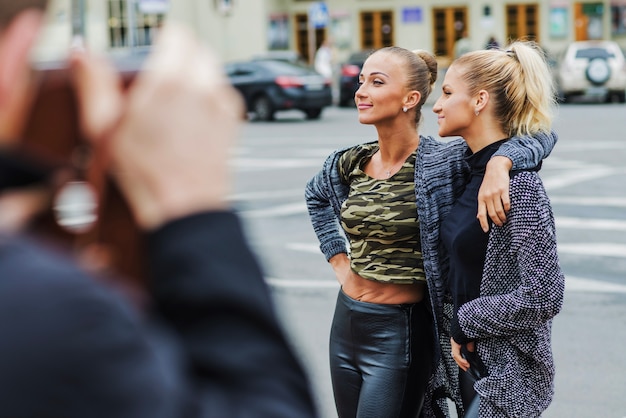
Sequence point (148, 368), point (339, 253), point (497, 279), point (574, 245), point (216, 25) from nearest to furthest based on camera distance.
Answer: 1. point (148, 368)
2. point (497, 279)
3. point (339, 253)
4. point (574, 245)
5. point (216, 25)

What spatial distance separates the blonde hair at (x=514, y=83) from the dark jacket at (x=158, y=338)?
2704 millimetres

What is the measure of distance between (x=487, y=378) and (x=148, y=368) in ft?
9.04

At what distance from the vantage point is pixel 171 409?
1.00 m

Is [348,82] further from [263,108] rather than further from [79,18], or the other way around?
[79,18]

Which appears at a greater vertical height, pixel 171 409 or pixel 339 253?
pixel 171 409

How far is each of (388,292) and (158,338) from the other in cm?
306

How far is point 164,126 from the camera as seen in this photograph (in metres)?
1.12

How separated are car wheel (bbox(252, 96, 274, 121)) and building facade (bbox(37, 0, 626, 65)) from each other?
17889 mm

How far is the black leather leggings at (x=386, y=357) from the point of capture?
4.03 meters

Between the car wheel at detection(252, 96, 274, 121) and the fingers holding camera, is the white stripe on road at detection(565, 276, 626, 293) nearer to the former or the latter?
the fingers holding camera

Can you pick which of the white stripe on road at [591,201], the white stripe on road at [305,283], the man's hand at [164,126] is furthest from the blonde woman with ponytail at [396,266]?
the white stripe on road at [591,201]

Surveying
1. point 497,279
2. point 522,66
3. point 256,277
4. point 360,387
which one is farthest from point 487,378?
point 256,277

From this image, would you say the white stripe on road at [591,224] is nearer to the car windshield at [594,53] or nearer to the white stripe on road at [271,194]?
the white stripe on road at [271,194]

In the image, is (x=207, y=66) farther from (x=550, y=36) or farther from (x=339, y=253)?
(x=550, y=36)
